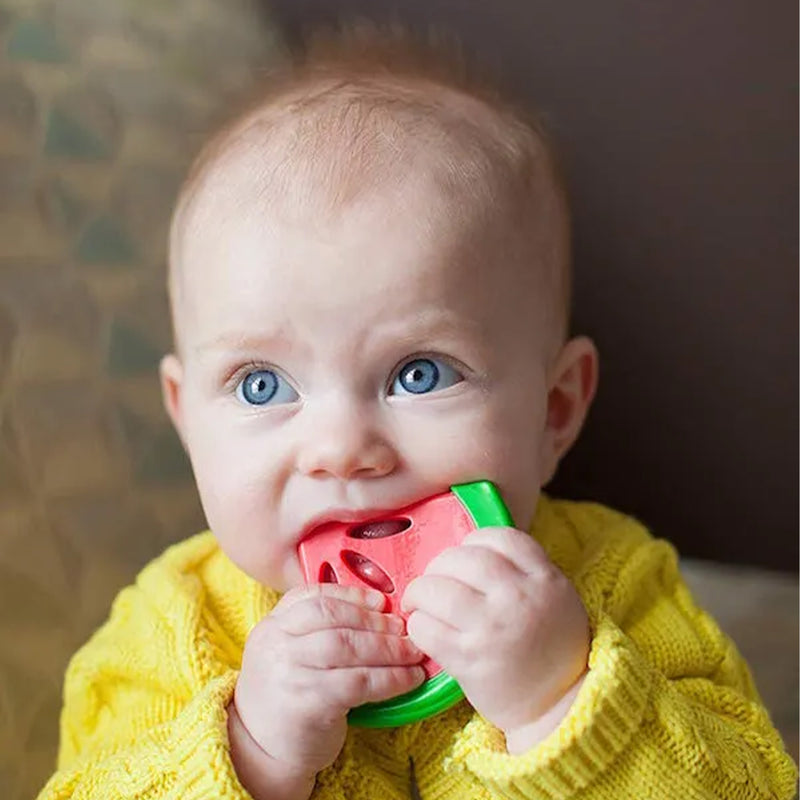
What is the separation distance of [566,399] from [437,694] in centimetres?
27

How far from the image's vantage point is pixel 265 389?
85cm

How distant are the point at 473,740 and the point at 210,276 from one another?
327mm

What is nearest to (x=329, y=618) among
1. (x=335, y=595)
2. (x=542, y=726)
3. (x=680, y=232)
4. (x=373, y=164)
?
(x=335, y=595)

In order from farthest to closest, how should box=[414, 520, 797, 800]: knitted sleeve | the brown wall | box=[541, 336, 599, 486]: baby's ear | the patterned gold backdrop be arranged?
the brown wall, the patterned gold backdrop, box=[541, 336, 599, 486]: baby's ear, box=[414, 520, 797, 800]: knitted sleeve

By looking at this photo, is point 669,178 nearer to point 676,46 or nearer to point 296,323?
point 676,46

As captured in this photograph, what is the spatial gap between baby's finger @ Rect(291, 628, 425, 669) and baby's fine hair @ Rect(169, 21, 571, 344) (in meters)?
0.25

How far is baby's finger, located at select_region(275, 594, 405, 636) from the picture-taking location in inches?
31.4

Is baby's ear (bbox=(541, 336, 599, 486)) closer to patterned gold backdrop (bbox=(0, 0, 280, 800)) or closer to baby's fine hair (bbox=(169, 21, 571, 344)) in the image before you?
baby's fine hair (bbox=(169, 21, 571, 344))

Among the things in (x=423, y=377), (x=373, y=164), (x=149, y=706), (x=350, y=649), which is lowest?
(x=149, y=706)

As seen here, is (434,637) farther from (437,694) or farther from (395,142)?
(395,142)

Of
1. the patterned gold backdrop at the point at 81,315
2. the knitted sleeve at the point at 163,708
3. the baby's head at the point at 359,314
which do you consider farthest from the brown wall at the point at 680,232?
the knitted sleeve at the point at 163,708

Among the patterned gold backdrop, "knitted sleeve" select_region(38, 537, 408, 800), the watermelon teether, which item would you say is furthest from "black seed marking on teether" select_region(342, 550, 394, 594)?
the patterned gold backdrop

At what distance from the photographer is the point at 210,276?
876 millimetres

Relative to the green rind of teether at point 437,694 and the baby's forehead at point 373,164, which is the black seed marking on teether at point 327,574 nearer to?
the green rind of teether at point 437,694
